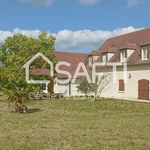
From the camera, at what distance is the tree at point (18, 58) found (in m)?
21.8

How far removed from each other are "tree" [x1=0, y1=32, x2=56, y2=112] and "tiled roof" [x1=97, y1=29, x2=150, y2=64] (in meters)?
7.67

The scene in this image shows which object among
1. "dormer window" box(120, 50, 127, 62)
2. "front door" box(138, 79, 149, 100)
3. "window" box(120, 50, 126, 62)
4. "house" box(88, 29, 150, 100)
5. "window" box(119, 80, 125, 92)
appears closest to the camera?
"front door" box(138, 79, 149, 100)

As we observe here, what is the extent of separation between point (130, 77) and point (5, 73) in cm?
1582

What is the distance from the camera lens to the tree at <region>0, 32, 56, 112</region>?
2181 cm

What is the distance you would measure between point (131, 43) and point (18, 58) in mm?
15295

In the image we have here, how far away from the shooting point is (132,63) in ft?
114

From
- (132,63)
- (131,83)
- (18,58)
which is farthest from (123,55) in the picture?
(18,58)

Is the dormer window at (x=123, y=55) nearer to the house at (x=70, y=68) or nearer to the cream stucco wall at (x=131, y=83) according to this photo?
the cream stucco wall at (x=131, y=83)

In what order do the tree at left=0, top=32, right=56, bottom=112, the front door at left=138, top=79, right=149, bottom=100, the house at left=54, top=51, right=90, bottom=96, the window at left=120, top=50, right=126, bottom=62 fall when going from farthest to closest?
the house at left=54, top=51, right=90, bottom=96 → the window at left=120, top=50, right=126, bottom=62 → the front door at left=138, top=79, right=149, bottom=100 → the tree at left=0, top=32, right=56, bottom=112

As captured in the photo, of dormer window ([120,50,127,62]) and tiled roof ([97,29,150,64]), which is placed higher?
tiled roof ([97,29,150,64])

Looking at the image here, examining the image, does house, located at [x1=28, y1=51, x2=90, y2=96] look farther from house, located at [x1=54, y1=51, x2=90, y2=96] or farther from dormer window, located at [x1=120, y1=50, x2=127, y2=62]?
dormer window, located at [x1=120, y1=50, x2=127, y2=62]

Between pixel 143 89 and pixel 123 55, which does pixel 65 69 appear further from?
pixel 143 89

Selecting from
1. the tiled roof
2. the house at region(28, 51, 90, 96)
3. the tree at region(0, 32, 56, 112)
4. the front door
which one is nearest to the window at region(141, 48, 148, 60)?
the tiled roof

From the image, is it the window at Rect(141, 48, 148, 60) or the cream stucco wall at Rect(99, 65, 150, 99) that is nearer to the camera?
the cream stucco wall at Rect(99, 65, 150, 99)
